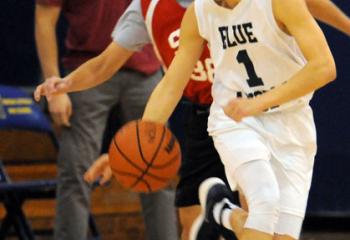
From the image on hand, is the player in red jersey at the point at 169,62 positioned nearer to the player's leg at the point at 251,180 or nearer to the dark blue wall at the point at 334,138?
the player's leg at the point at 251,180

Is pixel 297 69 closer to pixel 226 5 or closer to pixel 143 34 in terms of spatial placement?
pixel 226 5

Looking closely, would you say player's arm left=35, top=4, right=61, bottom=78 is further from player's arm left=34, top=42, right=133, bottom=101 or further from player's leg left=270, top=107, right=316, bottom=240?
player's leg left=270, top=107, right=316, bottom=240

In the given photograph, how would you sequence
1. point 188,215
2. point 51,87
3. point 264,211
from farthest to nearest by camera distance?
1. point 188,215
2. point 51,87
3. point 264,211

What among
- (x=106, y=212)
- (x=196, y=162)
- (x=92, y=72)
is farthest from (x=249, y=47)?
(x=106, y=212)

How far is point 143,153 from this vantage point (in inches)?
166

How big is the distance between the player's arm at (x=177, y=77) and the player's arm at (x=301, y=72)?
1.50 feet

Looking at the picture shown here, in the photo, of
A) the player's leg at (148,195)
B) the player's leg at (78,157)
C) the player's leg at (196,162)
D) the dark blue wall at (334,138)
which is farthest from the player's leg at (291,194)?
the dark blue wall at (334,138)

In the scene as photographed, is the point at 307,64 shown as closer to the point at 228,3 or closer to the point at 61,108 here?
the point at 228,3

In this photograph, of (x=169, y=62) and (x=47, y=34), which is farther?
(x=47, y=34)

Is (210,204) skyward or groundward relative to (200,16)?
groundward

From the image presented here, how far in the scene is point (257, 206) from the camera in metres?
4.25

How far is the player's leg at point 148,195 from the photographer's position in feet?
19.2

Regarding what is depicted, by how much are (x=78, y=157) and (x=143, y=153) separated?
1.66m

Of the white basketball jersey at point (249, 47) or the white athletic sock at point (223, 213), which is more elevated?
the white basketball jersey at point (249, 47)
